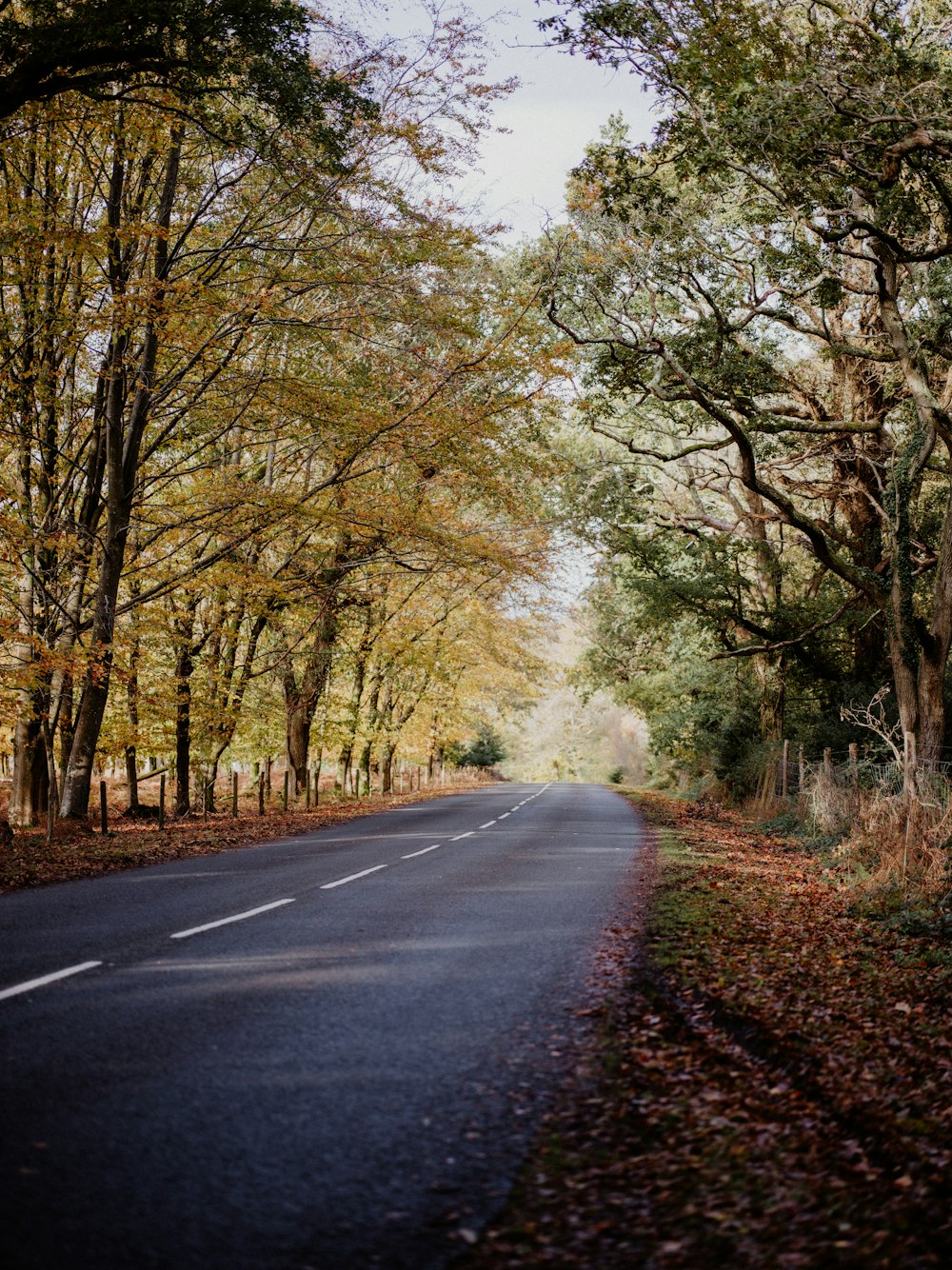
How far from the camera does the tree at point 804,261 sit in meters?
13.1

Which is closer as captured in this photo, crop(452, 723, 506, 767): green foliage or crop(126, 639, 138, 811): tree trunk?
crop(126, 639, 138, 811): tree trunk

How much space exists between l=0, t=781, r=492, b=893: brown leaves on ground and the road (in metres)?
1.88

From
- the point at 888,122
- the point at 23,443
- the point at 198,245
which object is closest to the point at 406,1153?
the point at 888,122

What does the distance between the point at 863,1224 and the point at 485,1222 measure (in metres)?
1.38

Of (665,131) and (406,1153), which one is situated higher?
(665,131)

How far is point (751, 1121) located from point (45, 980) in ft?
14.6

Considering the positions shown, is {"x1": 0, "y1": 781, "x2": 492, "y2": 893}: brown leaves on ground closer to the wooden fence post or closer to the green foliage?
the wooden fence post

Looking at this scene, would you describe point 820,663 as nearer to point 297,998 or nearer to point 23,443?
point 23,443

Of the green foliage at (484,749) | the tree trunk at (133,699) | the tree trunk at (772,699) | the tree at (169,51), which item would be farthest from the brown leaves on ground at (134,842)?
the green foliage at (484,749)

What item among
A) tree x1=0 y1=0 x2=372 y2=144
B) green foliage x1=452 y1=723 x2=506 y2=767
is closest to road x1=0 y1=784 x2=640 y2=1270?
tree x1=0 y1=0 x2=372 y2=144

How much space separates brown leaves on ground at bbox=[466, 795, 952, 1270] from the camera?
11.2 ft

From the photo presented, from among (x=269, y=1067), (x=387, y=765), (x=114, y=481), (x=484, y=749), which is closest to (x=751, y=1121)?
(x=269, y=1067)

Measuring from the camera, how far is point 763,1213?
361 centimetres

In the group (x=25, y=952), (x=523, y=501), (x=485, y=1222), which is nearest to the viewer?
(x=485, y=1222)
